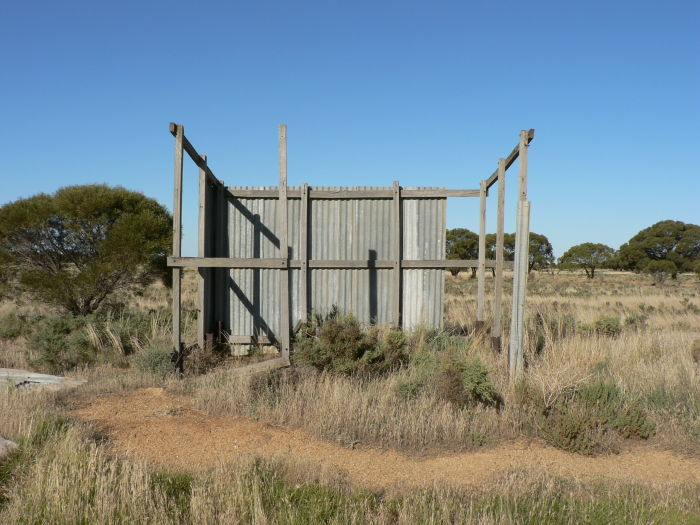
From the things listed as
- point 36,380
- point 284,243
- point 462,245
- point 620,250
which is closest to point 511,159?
point 284,243

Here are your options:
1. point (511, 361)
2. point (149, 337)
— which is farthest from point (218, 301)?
point (511, 361)

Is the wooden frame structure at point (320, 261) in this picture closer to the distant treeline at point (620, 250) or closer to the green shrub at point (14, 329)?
the green shrub at point (14, 329)

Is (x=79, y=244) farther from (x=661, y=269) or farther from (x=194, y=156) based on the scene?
(x=661, y=269)

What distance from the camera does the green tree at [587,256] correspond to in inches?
1973

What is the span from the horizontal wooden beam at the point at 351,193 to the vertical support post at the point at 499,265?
0.77 metres

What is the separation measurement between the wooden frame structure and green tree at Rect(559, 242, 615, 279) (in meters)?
43.6

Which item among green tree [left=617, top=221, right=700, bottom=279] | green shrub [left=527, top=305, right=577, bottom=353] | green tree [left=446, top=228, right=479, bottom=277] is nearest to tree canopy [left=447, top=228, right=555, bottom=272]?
green tree [left=446, top=228, right=479, bottom=277]

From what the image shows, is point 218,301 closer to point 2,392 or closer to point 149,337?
point 149,337

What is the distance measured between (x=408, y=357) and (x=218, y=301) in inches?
148

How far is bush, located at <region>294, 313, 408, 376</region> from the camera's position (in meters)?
7.54

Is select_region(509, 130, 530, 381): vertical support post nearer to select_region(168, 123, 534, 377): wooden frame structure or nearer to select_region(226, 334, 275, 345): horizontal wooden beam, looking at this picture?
select_region(168, 123, 534, 377): wooden frame structure

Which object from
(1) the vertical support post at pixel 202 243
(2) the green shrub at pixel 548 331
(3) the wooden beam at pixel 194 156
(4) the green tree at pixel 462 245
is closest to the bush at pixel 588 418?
(2) the green shrub at pixel 548 331

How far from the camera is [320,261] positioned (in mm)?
9539

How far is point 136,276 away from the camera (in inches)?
476
